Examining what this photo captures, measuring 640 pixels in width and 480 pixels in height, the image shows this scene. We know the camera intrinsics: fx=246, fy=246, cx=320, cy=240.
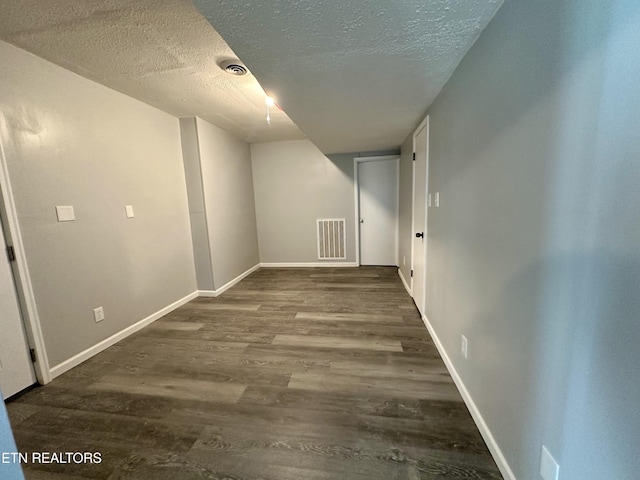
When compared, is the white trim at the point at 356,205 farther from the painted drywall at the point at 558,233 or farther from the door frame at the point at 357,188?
the painted drywall at the point at 558,233

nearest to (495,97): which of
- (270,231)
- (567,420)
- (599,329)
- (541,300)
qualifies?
(541,300)

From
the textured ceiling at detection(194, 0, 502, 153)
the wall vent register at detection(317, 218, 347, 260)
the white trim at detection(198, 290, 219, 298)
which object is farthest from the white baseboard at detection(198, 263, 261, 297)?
the textured ceiling at detection(194, 0, 502, 153)

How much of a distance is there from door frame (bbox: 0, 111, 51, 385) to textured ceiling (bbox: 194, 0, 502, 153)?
1816 millimetres

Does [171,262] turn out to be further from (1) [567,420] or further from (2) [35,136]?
(1) [567,420]

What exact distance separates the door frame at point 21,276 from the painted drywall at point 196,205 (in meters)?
1.66

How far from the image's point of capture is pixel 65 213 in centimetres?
198

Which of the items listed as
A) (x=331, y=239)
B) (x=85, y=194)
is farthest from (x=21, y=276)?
(x=331, y=239)

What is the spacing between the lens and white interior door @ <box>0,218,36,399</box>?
1654mm

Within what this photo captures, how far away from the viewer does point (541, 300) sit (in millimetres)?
869

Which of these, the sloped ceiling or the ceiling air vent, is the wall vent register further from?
the ceiling air vent

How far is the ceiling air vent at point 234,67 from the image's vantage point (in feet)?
6.32

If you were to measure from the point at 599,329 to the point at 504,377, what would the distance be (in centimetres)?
60

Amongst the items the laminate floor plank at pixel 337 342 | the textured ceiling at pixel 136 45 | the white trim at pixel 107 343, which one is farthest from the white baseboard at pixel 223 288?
the textured ceiling at pixel 136 45

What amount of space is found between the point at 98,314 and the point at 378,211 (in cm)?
403
